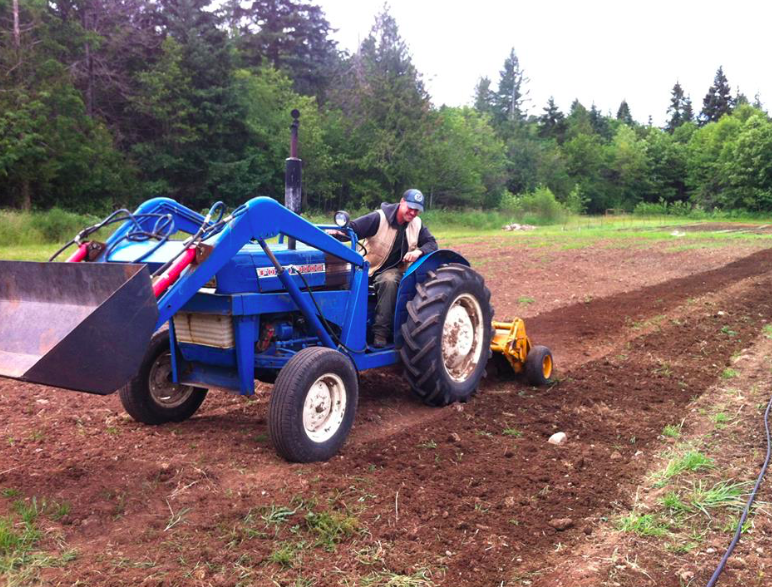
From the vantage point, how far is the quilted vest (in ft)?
20.1

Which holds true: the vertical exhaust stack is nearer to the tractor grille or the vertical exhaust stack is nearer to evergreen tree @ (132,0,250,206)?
the tractor grille

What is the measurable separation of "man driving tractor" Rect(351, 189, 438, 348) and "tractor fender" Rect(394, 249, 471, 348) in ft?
0.18

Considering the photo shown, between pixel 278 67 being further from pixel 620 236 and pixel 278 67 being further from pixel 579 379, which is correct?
pixel 579 379

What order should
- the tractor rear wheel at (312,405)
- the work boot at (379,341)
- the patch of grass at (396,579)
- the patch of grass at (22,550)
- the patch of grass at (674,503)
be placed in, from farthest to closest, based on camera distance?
the work boot at (379,341) → the tractor rear wheel at (312,405) → the patch of grass at (674,503) → the patch of grass at (396,579) → the patch of grass at (22,550)

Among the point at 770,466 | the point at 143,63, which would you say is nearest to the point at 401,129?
the point at 143,63

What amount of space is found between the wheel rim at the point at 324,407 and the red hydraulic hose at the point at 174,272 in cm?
110

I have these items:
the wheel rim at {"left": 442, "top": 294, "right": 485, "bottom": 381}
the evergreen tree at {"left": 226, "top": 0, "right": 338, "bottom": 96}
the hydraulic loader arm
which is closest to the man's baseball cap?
the wheel rim at {"left": 442, "top": 294, "right": 485, "bottom": 381}

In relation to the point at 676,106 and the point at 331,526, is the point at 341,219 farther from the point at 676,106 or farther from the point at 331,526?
the point at 676,106

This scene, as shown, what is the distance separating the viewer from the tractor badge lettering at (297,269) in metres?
4.81

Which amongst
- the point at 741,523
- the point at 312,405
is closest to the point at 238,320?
the point at 312,405

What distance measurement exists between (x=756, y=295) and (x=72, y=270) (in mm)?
12348

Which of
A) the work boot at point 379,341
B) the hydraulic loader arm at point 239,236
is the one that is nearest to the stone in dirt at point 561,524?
the work boot at point 379,341

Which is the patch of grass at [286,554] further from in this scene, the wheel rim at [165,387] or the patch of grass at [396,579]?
the wheel rim at [165,387]

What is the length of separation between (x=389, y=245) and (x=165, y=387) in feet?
7.22
